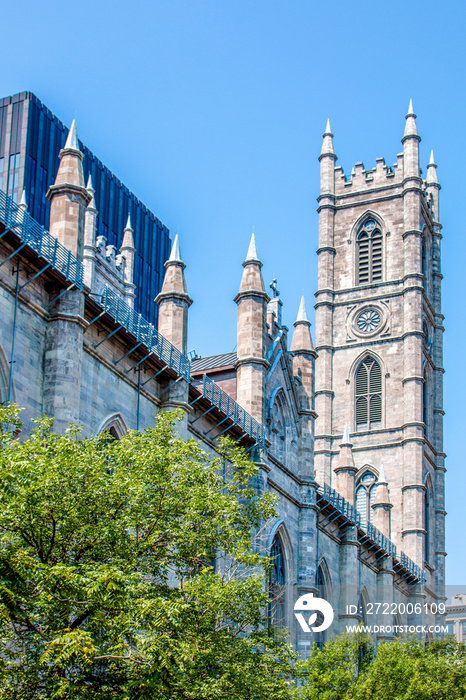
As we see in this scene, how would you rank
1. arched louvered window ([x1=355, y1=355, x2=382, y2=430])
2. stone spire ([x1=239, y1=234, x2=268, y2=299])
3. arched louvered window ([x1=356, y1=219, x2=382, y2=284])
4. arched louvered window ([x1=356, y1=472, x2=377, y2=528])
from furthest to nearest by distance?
arched louvered window ([x1=356, y1=219, x2=382, y2=284]), arched louvered window ([x1=355, y1=355, x2=382, y2=430]), arched louvered window ([x1=356, y1=472, x2=377, y2=528]), stone spire ([x1=239, y1=234, x2=268, y2=299])

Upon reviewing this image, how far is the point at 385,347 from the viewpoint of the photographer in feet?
277

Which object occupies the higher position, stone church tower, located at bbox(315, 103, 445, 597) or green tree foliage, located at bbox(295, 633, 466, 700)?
stone church tower, located at bbox(315, 103, 445, 597)

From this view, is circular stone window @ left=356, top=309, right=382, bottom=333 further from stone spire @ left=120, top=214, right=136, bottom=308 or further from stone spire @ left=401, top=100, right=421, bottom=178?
stone spire @ left=120, top=214, right=136, bottom=308

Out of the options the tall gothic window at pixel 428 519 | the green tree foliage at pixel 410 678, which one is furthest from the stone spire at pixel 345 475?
the green tree foliage at pixel 410 678

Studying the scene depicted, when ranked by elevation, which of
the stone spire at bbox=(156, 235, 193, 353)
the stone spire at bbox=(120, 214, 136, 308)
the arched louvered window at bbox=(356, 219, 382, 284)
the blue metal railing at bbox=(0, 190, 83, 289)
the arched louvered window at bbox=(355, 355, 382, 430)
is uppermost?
the arched louvered window at bbox=(356, 219, 382, 284)

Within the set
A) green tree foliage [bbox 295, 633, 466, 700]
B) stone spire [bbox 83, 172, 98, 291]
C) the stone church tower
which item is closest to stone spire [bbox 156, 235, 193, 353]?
green tree foliage [bbox 295, 633, 466, 700]

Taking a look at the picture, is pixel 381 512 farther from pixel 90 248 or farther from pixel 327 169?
pixel 327 169

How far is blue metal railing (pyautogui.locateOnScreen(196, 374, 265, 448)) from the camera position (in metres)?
40.4

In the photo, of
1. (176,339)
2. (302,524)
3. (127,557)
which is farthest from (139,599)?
(302,524)

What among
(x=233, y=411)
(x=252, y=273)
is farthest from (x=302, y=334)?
(x=233, y=411)

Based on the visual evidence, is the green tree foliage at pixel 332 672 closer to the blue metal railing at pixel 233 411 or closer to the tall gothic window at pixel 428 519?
the blue metal railing at pixel 233 411

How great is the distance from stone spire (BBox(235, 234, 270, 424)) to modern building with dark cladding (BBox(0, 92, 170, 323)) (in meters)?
52.1

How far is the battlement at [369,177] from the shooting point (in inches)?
3524

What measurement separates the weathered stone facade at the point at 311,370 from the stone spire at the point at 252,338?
0.07 metres
